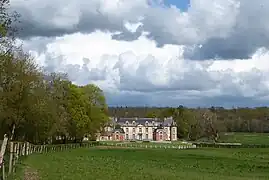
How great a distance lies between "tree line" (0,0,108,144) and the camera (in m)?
61.4

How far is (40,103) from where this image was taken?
237ft

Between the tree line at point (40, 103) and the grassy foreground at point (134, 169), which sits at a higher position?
the tree line at point (40, 103)

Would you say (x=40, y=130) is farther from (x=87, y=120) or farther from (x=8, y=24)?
(x=8, y=24)

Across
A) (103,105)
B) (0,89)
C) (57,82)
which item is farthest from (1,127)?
(103,105)

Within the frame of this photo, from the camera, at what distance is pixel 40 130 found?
8575 cm

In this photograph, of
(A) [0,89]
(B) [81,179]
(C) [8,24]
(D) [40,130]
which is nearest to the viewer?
(C) [8,24]

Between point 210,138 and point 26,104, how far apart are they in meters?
124

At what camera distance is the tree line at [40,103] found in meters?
61.4

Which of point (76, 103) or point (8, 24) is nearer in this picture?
point (8, 24)

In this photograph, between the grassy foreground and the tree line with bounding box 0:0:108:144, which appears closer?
the grassy foreground

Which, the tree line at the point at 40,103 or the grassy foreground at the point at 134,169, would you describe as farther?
the tree line at the point at 40,103

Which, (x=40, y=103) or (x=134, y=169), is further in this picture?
(x=40, y=103)

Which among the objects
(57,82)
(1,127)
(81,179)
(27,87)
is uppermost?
(57,82)

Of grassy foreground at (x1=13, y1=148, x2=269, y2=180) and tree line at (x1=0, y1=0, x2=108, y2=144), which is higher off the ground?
tree line at (x1=0, y1=0, x2=108, y2=144)
